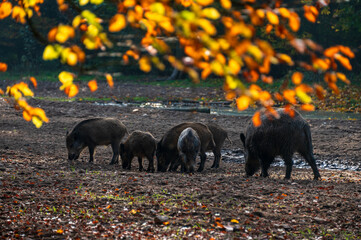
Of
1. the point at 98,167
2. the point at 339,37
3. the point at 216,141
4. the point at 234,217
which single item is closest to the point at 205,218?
the point at 234,217

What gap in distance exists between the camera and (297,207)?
698cm

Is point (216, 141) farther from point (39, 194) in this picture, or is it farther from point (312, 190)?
point (39, 194)

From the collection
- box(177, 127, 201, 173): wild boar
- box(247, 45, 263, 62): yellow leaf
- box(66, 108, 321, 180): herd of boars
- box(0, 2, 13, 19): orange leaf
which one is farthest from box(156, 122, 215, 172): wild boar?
box(247, 45, 263, 62): yellow leaf

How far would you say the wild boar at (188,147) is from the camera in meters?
10.5

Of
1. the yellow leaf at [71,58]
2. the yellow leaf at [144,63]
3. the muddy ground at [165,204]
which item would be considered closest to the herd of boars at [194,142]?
the muddy ground at [165,204]

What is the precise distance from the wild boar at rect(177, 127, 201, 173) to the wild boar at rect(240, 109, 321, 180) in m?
1.21

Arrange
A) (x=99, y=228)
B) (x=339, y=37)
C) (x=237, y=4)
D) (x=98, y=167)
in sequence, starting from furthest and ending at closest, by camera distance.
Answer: (x=339, y=37) < (x=98, y=167) < (x=99, y=228) < (x=237, y=4)

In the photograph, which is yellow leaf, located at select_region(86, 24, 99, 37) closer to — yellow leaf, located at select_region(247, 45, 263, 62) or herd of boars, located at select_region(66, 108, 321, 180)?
yellow leaf, located at select_region(247, 45, 263, 62)

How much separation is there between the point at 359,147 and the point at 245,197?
7915 mm

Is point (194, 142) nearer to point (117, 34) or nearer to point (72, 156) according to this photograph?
point (72, 156)

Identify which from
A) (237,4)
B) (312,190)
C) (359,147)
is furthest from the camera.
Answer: (359,147)

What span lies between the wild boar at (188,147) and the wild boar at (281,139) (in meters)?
1.21

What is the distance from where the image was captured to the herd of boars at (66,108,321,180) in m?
9.55

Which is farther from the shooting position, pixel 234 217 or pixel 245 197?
pixel 245 197
